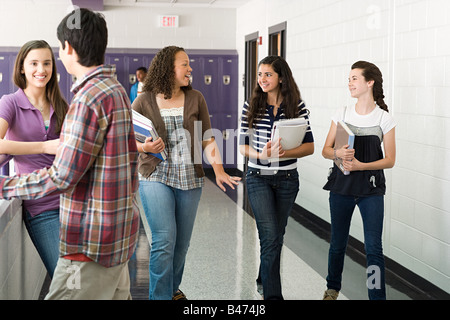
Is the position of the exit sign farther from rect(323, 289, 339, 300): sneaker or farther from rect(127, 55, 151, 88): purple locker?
rect(323, 289, 339, 300): sneaker

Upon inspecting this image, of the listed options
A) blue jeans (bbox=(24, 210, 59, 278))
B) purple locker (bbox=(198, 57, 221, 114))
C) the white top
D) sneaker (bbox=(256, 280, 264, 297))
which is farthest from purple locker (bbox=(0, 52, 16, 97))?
blue jeans (bbox=(24, 210, 59, 278))

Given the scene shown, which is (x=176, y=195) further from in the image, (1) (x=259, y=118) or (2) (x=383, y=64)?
(2) (x=383, y=64)

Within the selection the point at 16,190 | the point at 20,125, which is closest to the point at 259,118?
the point at 20,125

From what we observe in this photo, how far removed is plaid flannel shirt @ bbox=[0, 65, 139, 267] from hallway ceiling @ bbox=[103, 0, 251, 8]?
822 centimetres

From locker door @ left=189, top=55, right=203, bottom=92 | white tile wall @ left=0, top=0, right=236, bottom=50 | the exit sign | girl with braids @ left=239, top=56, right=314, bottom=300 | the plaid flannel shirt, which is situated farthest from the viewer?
locker door @ left=189, top=55, right=203, bottom=92

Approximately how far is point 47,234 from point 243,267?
228 cm

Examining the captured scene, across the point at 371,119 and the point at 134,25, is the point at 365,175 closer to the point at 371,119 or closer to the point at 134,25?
the point at 371,119

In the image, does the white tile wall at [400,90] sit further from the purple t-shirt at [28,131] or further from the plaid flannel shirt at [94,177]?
the plaid flannel shirt at [94,177]

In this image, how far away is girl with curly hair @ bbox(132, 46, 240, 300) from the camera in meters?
3.20

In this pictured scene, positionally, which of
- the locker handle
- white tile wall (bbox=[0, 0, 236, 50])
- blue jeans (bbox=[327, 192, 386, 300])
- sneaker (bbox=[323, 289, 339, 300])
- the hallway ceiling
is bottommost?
sneaker (bbox=[323, 289, 339, 300])

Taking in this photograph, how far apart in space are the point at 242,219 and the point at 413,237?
2.43 m

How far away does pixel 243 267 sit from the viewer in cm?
455

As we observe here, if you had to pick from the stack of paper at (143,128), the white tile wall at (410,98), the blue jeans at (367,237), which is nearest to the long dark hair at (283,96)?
the blue jeans at (367,237)

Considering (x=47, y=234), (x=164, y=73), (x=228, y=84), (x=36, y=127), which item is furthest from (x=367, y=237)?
(x=228, y=84)
